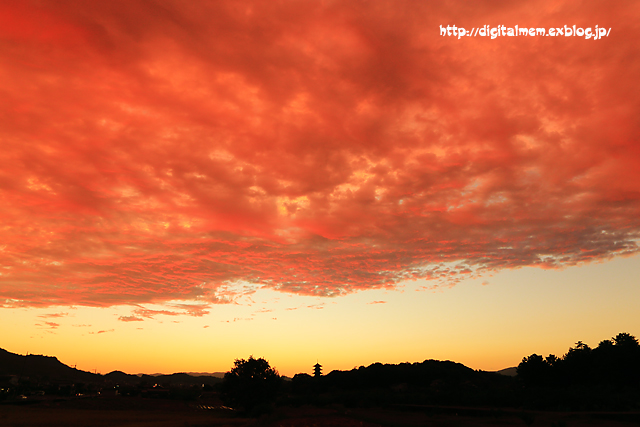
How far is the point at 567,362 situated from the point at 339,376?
236 feet

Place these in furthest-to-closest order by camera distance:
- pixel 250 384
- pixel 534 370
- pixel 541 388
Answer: pixel 534 370 → pixel 541 388 → pixel 250 384

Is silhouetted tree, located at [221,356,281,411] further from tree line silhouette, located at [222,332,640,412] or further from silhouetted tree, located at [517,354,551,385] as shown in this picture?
silhouetted tree, located at [517,354,551,385]

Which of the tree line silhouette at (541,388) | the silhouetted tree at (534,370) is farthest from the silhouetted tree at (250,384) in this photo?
the silhouetted tree at (534,370)

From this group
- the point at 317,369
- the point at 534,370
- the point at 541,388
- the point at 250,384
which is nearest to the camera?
the point at 250,384

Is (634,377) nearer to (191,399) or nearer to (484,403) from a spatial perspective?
(484,403)

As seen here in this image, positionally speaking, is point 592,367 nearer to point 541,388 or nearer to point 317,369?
point 541,388

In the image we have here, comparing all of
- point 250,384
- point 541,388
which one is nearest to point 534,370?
point 541,388

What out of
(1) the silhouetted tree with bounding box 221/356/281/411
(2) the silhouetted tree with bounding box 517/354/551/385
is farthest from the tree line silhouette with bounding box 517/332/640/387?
(1) the silhouetted tree with bounding box 221/356/281/411

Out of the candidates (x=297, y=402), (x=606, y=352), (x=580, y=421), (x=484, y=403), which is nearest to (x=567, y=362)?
(x=606, y=352)

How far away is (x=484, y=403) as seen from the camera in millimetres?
71125

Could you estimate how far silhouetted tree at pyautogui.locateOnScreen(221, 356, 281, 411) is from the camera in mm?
74750

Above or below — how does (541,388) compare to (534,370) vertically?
below

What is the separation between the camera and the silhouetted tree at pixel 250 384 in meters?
74.8

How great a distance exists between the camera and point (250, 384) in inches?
2958
